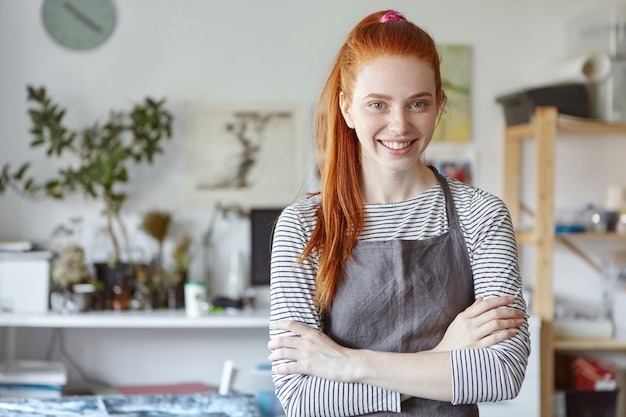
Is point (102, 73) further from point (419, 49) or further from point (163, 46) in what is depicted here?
point (419, 49)

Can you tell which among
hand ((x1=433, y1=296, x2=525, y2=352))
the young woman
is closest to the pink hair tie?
the young woman

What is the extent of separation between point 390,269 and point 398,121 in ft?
0.89

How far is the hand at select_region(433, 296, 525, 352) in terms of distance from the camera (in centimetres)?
158

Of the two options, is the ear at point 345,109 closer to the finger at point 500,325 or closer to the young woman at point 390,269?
the young woman at point 390,269

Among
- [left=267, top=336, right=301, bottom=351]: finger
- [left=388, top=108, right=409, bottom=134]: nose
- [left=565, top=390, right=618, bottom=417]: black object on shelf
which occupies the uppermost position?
[left=388, top=108, right=409, bottom=134]: nose

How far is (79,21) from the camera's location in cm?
405

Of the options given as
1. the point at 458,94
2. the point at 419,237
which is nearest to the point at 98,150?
the point at 458,94

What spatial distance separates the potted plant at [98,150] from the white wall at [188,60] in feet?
0.24

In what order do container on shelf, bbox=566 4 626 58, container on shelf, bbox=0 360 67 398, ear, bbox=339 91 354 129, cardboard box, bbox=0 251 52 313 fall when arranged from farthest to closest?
1. container on shelf, bbox=566 4 626 58
2. cardboard box, bbox=0 251 52 313
3. container on shelf, bbox=0 360 67 398
4. ear, bbox=339 91 354 129

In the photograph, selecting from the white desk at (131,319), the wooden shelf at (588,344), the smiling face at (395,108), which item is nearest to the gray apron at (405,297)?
the smiling face at (395,108)

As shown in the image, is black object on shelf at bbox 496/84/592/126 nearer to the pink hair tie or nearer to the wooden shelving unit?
the wooden shelving unit

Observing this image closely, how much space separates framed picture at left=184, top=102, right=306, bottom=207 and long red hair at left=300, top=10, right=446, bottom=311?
2432 millimetres

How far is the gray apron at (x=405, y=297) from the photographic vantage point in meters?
1.61

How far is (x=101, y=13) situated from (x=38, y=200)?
89 centimetres
